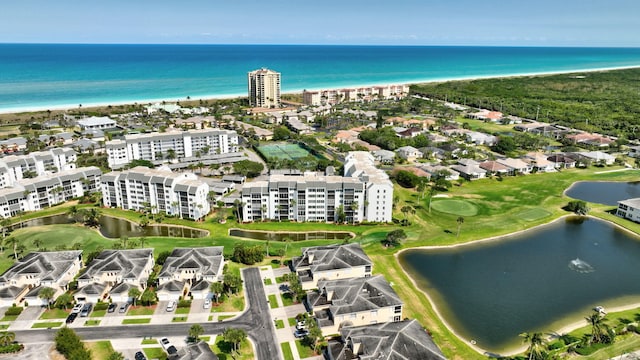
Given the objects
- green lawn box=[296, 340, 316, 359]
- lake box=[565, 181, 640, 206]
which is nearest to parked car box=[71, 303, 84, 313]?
green lawn box=[296, 340, 316, 359]

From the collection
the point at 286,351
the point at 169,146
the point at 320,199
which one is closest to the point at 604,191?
the point at 320,199

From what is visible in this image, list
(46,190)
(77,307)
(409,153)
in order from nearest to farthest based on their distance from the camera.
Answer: (77,307) → (46,190) → (409,153)

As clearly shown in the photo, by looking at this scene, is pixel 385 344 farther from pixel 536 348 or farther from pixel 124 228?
pixel 124 228

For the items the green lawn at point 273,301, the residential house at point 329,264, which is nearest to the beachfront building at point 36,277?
the green lawn at point 273,301

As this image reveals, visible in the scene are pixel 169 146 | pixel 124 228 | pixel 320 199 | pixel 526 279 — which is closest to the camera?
pixel 526 279

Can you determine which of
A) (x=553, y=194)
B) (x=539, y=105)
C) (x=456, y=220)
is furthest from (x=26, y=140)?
(x=539, y=105)

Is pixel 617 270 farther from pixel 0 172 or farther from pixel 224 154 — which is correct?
pixel 0 172
